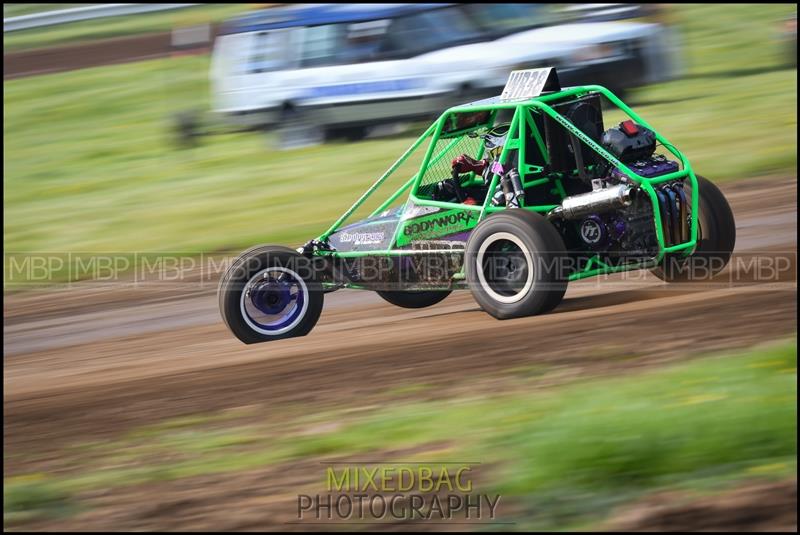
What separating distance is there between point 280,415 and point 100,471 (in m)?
1.03

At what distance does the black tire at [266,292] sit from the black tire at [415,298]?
876 millimetres

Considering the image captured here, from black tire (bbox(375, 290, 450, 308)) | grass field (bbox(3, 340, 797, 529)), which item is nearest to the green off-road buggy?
black tire (bbox(375, 290, 450, 308))

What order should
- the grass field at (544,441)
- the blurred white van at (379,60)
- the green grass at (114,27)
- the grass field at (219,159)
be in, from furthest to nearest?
the green grass at (114,27)
the blurred white van at (379,60)
the grass field at (219,159)
the grass field at (544,441)

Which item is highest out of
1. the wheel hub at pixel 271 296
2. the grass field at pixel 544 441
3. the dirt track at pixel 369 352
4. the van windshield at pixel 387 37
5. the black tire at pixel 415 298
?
the van windshield at pixel 387 37

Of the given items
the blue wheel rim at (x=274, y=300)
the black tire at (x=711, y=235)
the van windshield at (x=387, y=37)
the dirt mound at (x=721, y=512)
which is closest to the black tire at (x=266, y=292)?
the blue wheel rim at (x=274, y=300)

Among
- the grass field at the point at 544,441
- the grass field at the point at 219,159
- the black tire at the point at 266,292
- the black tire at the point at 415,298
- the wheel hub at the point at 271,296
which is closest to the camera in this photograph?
the grass field at the point at 544,441

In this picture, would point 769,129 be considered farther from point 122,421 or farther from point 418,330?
point 122,421

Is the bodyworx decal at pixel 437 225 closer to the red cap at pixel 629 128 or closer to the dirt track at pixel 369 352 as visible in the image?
the dirt track at pixel 369 352

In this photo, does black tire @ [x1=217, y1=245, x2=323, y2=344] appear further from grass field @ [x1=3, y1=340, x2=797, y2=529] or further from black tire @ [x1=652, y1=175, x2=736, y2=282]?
black tire @ [x1=652, y1=175, x2=736, y2=282]

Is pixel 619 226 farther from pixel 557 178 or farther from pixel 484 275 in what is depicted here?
pixel 484 275

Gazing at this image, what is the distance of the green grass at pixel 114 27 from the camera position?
93.1ft

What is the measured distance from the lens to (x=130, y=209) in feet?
50.5

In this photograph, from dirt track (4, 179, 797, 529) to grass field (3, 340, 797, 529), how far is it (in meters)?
0.27

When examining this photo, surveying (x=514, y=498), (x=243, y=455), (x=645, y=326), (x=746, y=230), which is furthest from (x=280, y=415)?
(x=746, y=230)
